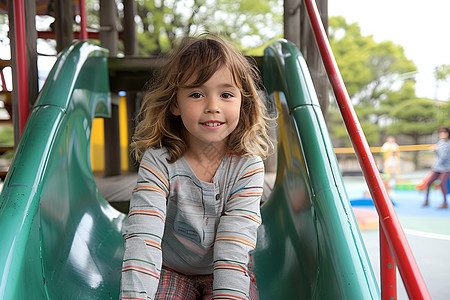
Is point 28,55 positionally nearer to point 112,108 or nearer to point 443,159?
point 112,108

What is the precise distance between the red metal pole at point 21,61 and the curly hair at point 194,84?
73 cm

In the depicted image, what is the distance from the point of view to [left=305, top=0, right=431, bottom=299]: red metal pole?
0.81m

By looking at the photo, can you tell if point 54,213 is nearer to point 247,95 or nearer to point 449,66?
point 247,95

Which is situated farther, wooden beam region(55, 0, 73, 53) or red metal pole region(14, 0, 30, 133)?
wooden beam region(55, 0, 73, 53)

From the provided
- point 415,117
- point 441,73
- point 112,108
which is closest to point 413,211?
point 112,108

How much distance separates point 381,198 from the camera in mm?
1045

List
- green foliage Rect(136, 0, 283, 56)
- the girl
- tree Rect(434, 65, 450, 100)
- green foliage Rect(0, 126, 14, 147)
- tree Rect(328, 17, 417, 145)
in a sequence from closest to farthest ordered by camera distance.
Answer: the girl < green foliage Rect(136, 0, 283, 56) < green foliage Rect(0, 126, 14, 147) < tree Rect(328, 17, 417, 145) < tree Rect(434, 65, 450, 100)

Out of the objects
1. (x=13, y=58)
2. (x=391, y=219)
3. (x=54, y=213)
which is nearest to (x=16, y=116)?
(x=13, y=58)

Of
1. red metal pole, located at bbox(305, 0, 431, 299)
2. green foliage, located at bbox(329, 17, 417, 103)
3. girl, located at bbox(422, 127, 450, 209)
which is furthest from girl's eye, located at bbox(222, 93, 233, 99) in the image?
green foliage, located at bbox(329, 17, 417, 103)

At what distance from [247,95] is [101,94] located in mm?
1193

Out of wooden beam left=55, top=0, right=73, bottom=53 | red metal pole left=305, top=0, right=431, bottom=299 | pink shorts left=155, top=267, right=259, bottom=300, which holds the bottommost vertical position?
pink shorts left=155, top=267, right=259, bottom=300

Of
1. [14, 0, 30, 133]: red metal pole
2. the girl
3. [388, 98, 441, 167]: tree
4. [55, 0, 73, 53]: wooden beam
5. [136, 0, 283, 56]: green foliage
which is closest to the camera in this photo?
[14, 0, 30, 133]: red metal pole

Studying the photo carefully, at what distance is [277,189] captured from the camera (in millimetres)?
2057

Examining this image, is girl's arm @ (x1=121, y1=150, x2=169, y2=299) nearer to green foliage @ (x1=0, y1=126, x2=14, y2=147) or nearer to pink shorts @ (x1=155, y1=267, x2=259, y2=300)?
pink shorts @ (x1=155, y1=267, x2=259, y2=300)
